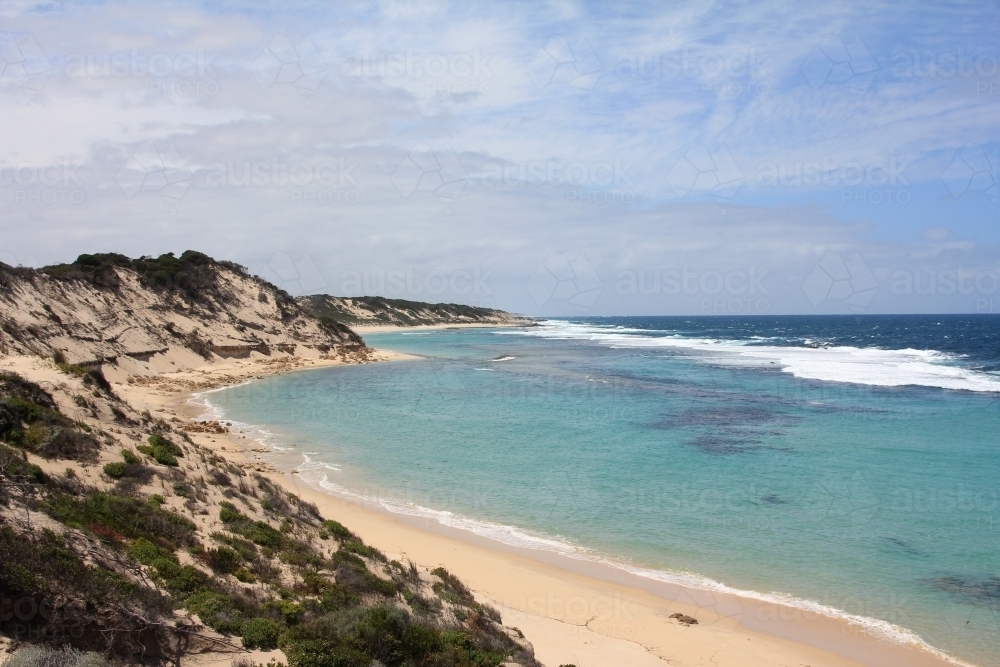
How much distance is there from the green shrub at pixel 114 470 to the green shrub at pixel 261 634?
5.20 meters

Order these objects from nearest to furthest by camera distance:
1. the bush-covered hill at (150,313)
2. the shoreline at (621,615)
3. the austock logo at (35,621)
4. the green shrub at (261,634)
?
the austock logo at (35,621), the green shrub at (261,634), the shoreline at (621,615), the bush-covered hill at (150,313)

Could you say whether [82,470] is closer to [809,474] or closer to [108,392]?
[108,392]

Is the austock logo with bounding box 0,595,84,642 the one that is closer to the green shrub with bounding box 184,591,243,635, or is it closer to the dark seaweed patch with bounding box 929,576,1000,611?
the green shrub with bounding box 184,591,243,635

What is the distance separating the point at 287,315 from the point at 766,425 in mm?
46065

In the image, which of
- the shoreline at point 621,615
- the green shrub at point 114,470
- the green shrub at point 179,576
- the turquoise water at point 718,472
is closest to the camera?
the green shrub at point 179,576

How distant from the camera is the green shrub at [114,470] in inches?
438

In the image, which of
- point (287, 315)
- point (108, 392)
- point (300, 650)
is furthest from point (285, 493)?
point (287, 315)

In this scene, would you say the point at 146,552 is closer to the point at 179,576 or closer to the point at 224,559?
the point at 179,576

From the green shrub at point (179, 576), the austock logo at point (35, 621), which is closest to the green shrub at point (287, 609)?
the green shrub at point (179, 576)

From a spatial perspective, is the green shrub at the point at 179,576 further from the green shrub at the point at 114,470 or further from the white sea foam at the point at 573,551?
the white sea foam at the point at 573,551

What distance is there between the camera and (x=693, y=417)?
30.1 metres

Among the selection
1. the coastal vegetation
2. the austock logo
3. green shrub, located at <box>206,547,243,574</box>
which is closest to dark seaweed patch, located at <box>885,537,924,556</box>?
the coastal vegetation

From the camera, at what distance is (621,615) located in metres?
10.9

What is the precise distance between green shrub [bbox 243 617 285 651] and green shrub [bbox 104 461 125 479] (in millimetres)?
5201
